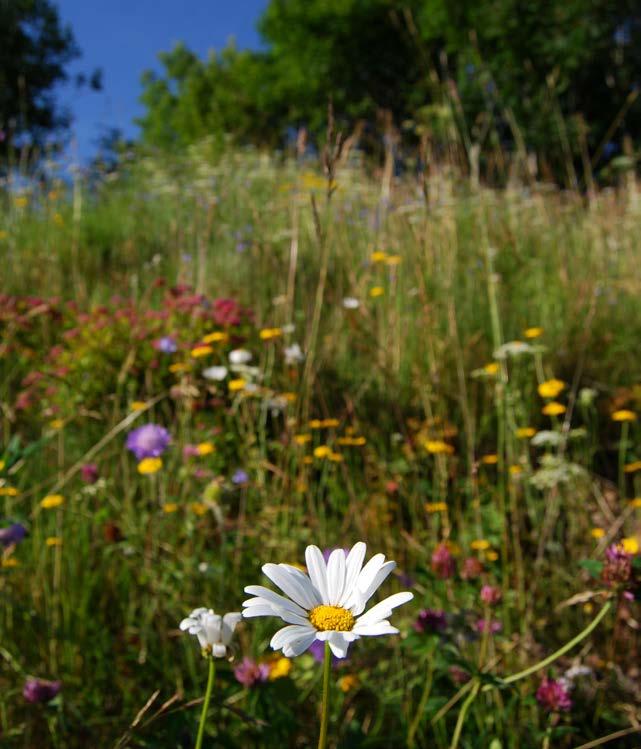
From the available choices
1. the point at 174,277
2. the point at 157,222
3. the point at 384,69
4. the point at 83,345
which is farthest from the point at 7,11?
the point at 83,345

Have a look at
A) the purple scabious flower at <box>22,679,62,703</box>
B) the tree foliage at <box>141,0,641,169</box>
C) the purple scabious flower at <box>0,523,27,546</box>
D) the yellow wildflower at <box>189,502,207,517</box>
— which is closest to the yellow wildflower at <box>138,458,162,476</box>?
the yellow wildflower at <box>189,502,207,517</box>

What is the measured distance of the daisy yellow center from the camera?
46 cm

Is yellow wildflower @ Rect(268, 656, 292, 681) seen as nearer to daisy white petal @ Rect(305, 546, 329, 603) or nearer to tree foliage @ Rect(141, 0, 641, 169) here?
daisy white petal @ Rect(305, 546, 329, 603)

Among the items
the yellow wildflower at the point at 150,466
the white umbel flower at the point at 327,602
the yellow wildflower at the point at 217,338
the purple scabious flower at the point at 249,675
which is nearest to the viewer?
the white umbel flower at the point at 327,602

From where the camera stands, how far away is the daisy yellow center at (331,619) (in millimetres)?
461

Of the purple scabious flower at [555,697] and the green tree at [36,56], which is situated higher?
the green tree at [36,56]

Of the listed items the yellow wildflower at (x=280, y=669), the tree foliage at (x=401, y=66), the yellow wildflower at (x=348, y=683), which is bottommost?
the yellow wildflower at (x=348, y=683)

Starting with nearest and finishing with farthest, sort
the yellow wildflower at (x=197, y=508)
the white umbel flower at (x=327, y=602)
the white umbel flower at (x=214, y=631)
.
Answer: the white umbel flower at (x=327, y=602) → the white umbel flower at (x=214, y=631) → the yellow wildflower at (x=197, y=508)

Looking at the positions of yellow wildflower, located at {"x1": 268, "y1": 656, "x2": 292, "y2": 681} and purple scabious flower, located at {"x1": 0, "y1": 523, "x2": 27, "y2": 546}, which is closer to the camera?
purple scabious flower, located at {"x1": 0, "y1": 523, "x2": 27, "y2": 546}

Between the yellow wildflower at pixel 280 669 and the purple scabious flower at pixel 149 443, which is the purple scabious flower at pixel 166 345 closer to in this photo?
the purple scabious flower at pixel 149 443

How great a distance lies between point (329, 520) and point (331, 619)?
128 centimetres

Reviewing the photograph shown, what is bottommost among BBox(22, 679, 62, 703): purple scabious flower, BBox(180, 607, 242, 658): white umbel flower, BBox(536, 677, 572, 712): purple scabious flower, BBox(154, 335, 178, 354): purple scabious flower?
BBox(536, 677, 572, 712): purple scabious flower

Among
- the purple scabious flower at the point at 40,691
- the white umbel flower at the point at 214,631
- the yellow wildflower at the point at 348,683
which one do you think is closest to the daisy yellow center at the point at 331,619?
the white umbel flower at the point at 214,631

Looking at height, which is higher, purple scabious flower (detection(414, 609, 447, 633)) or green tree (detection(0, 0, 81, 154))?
green tree (detection(0, 0, 81, 154))
